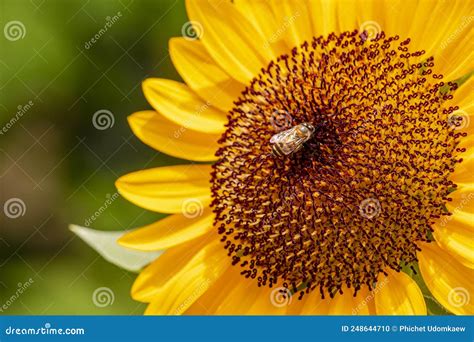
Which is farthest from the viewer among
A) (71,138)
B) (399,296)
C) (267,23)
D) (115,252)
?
A: (71,138)

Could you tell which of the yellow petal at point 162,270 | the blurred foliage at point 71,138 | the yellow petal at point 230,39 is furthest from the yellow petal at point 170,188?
the blurred foliage at point 71,138

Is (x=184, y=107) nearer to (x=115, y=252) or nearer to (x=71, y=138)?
(x=115, y=252)

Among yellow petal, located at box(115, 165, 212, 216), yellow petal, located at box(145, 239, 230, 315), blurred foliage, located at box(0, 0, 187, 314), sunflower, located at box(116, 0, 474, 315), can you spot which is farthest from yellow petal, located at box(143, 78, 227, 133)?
blurred foliage, located at box(0, 0, 187, 314)

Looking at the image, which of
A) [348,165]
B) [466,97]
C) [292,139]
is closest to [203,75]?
[292,139]

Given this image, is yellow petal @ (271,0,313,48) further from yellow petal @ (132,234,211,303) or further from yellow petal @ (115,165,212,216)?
yellow petal @ (132,234,211,303)

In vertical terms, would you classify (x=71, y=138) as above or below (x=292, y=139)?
below

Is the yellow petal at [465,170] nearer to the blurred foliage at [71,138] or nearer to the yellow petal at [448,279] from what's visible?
the yellow petal at [448,279]
